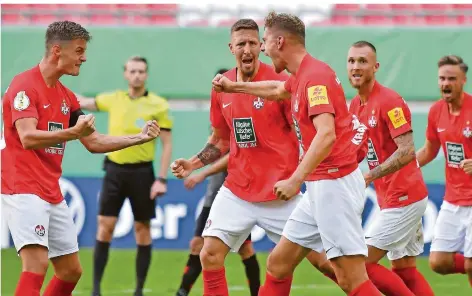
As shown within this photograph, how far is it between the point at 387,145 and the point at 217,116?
1417 millimetres

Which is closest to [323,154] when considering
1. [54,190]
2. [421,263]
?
[54,190]

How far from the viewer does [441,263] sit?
9.12 m

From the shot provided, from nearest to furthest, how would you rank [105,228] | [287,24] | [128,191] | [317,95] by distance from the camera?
[317,95] < [287,24] < [105,228] < [128,191]

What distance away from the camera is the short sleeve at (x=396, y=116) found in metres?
7.82

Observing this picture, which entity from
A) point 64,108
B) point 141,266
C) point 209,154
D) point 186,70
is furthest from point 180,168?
point 186,70

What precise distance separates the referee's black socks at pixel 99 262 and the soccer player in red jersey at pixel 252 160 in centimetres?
244

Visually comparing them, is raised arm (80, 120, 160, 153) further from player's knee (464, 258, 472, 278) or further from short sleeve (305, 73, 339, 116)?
player's knee (464, 258, 472, 278)

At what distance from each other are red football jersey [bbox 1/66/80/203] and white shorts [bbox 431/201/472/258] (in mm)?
3788

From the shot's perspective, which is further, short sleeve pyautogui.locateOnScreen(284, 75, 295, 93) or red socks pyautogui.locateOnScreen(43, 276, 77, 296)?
red socks pyautogui.locateOnScreen(43, 276, 77, 296)

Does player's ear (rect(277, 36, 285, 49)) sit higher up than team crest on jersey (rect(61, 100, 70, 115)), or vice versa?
player's ear (rect(277, 36, 285, 49))

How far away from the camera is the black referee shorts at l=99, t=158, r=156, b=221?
33.6 feet

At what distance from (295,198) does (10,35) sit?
8401mm

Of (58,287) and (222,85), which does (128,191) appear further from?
(222,85)

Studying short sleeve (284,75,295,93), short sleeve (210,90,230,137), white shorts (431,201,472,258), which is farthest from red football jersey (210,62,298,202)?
white shorts (431,201,472,258)
